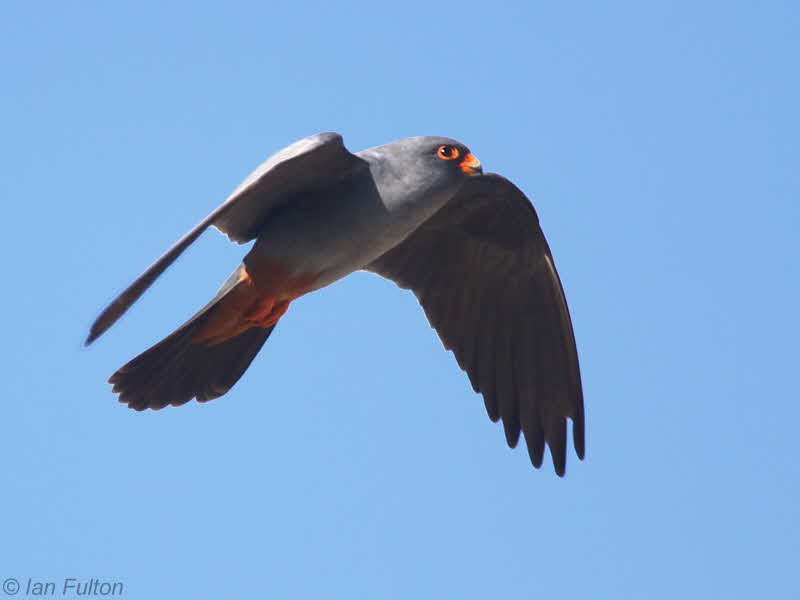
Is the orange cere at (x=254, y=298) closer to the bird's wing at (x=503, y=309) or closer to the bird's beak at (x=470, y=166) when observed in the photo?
the bird's beak at (x=470, y=166)

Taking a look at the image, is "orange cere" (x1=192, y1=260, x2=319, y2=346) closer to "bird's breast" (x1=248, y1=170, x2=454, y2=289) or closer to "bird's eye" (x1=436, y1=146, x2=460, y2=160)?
"bird's breast" (x1=248, y1=170, x2=454, y2=289)

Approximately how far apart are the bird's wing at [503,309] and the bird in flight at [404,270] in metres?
0.01

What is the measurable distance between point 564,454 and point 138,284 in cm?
447

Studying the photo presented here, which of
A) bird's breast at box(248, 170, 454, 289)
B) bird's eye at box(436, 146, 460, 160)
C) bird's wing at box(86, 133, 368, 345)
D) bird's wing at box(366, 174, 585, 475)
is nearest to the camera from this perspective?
bird's wing at box(86, 133, 368, 345)

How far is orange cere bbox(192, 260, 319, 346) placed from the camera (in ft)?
27.9

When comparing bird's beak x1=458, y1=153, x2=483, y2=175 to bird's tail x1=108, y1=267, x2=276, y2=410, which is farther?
bird's tail x1=108, y1=267, x2=276, y2=410

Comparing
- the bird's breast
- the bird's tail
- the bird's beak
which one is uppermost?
the bird's beak

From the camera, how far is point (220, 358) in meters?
8.96

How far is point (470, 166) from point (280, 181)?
4.13 ft

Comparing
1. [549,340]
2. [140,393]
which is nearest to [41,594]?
[140,393]

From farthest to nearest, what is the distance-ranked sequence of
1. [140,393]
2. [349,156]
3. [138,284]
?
[140,393]
[349,156]
[138,284]

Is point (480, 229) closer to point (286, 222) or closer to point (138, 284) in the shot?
point (286, 222)

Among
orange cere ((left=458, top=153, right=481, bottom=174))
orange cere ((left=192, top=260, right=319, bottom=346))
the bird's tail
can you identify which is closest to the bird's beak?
orange cere ((left=458, top=153, right=481, bottom=174))

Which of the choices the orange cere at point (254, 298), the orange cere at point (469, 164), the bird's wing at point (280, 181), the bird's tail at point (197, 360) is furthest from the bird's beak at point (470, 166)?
the bird's tail at point (197, 360)
